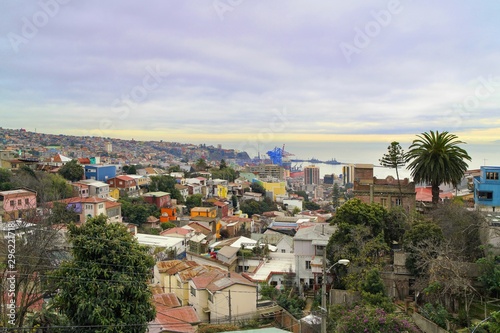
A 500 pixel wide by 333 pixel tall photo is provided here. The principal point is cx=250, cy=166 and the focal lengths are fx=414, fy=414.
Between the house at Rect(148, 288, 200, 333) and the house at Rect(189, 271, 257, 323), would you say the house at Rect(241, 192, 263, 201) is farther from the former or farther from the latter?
the house at Rect(148, 288, 200, 333)

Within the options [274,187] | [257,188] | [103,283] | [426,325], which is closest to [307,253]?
[426,325]

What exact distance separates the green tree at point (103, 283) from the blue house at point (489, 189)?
21.0 metres

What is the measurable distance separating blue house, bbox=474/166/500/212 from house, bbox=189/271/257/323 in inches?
620

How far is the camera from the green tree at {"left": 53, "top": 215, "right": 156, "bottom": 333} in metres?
11.1

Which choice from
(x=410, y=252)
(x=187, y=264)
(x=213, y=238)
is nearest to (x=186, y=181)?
(x=213, y=238)

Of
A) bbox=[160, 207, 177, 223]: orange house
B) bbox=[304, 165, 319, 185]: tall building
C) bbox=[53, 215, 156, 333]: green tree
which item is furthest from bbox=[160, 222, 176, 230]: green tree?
bbox=[304, 165, 319, 185]: tall building

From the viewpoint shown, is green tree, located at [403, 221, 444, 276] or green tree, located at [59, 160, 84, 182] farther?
green tree, located at [59, 160, 84, 182]

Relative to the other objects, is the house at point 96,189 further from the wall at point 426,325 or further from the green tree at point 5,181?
the wall at point 426,325

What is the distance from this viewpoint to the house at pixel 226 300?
16.7m

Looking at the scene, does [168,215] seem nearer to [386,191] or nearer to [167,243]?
[167,243]

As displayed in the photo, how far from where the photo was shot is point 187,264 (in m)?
21.6

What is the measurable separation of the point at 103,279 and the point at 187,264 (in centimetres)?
1034

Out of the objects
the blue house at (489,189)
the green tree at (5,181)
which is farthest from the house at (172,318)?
the green tree at (5,181)

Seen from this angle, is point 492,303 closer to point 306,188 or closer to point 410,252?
point 410,252
